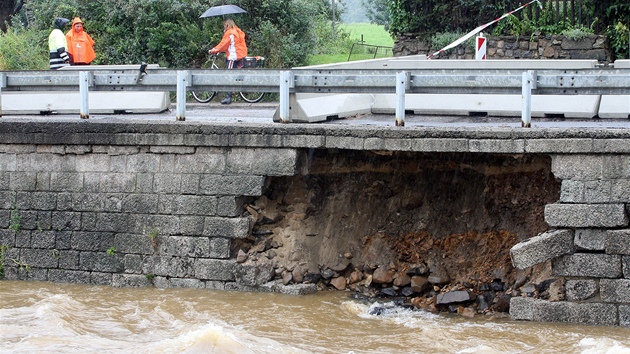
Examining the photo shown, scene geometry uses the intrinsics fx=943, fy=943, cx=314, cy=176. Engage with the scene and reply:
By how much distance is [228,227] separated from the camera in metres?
11.8

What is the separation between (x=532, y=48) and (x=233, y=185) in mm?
12496

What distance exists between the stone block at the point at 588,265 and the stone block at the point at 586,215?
1.12 feet

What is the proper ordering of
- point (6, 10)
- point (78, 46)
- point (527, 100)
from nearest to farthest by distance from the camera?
point (527, 100), point (78, 46), point (6, 10)

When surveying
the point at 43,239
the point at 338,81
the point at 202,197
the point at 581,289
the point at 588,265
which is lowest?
the point at 581,289

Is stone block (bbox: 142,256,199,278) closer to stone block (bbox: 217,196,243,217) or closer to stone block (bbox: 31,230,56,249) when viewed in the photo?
stone block (bbox: 217,196,243,217)

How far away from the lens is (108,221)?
12.3 m

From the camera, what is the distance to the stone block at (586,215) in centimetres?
1014

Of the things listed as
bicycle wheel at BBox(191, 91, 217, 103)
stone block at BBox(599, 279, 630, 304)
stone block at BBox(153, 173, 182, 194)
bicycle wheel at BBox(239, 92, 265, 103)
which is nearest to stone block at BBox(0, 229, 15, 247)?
stone block at BBox(153, 173, 182, 194)

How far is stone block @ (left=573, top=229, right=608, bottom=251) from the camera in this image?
33.6 feet

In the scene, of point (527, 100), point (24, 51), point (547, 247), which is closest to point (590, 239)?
point (547, 247)

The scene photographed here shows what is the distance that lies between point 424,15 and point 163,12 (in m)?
6.50

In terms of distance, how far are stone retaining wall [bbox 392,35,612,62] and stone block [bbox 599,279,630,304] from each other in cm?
1209

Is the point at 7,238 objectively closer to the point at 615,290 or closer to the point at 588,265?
the point at 588,265

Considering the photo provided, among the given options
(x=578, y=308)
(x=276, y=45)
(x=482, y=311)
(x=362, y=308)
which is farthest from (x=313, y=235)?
(x=276, y=45)
